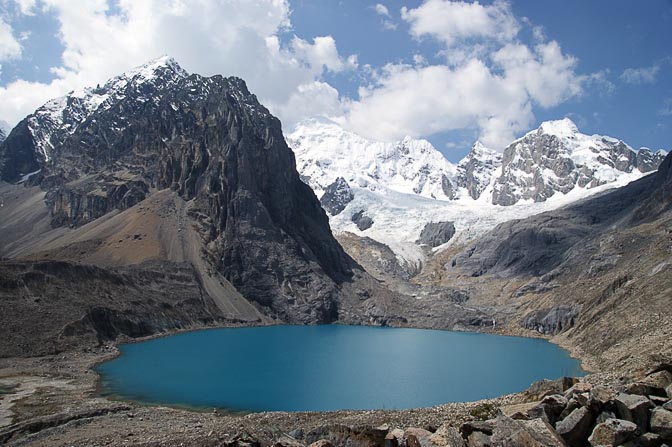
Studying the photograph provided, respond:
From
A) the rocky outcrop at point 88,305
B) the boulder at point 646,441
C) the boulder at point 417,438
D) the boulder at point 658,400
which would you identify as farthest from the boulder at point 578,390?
the rocky outcrop at point 88,305

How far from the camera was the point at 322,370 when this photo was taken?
71.1 meters

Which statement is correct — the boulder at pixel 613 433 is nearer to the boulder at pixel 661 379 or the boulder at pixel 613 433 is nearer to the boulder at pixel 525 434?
the boulder at pixel 525 434

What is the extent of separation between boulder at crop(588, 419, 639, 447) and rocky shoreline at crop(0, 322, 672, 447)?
22 centimetres

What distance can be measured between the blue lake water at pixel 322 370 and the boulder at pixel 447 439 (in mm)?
35267

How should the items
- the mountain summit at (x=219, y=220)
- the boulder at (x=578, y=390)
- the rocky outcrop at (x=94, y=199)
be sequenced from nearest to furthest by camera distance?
1. the boulder at (x=578, y=390)
2. the mountain summit at (x=219, y=220)
3. the rocky outcrop at (x=94, y=199)

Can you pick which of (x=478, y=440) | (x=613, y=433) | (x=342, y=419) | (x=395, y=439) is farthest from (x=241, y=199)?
(x=613, y=433)

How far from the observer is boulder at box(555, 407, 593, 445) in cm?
1505

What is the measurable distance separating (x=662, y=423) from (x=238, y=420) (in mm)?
31016

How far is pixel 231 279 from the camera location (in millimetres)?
147500

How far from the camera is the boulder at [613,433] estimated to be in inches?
555

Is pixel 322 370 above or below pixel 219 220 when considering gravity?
below

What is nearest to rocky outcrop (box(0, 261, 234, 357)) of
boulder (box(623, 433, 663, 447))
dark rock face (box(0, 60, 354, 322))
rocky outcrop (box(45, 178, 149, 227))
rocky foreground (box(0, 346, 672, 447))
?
rocky foreground (box(0, 346, 672, 447))

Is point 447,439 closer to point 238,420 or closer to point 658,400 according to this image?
point 658,400

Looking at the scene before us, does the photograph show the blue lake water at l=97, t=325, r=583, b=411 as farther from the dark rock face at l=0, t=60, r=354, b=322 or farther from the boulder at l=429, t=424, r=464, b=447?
the dark rock face at l=0, t=60, r=354, b=322
